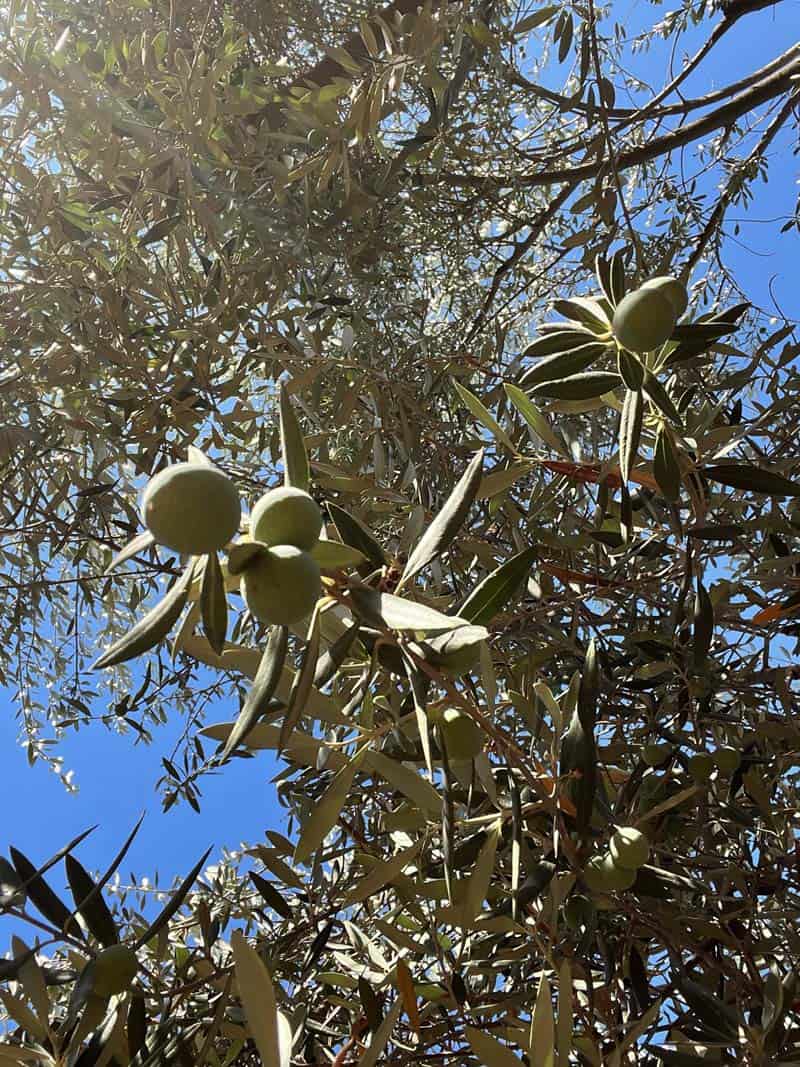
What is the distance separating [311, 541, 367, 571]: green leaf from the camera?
2.93 ft

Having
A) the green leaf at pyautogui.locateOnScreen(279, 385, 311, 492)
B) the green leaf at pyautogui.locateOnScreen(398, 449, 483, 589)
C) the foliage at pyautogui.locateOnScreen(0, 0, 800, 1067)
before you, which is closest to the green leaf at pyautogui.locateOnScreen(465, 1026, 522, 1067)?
the foliage at pyautogui.locateOnScreen(0, 0, 800, 1067)

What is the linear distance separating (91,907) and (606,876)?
78 cm

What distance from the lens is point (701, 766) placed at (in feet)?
5.24

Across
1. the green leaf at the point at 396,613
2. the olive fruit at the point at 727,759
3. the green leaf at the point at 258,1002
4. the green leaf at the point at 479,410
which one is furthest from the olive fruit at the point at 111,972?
the olive fruit at the point at 727,759

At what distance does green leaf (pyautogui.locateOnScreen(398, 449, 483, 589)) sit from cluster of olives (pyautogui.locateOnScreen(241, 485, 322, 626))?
0.15 m

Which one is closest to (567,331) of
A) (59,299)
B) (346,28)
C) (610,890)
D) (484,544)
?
(484,544)

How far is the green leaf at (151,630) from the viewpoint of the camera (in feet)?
2.66

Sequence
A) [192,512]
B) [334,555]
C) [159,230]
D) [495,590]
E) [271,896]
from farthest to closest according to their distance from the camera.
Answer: [159,230] → [271,896] → [495,590] → [334,555] → [192,512]

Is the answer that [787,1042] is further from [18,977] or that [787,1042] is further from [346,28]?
[346,28]

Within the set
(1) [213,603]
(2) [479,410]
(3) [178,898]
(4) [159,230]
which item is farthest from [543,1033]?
(4) [159,230]

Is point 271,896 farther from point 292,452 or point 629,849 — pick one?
point 292,452

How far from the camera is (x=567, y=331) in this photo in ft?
4.25

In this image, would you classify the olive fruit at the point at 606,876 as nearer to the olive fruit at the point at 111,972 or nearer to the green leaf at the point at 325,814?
the green leaf at the point at 325,814

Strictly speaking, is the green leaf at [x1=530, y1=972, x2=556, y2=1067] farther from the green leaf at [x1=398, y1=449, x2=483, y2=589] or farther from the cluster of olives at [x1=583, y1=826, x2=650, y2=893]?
the green leaf at [x1=398, y1=449, x2=483, y2=589]
